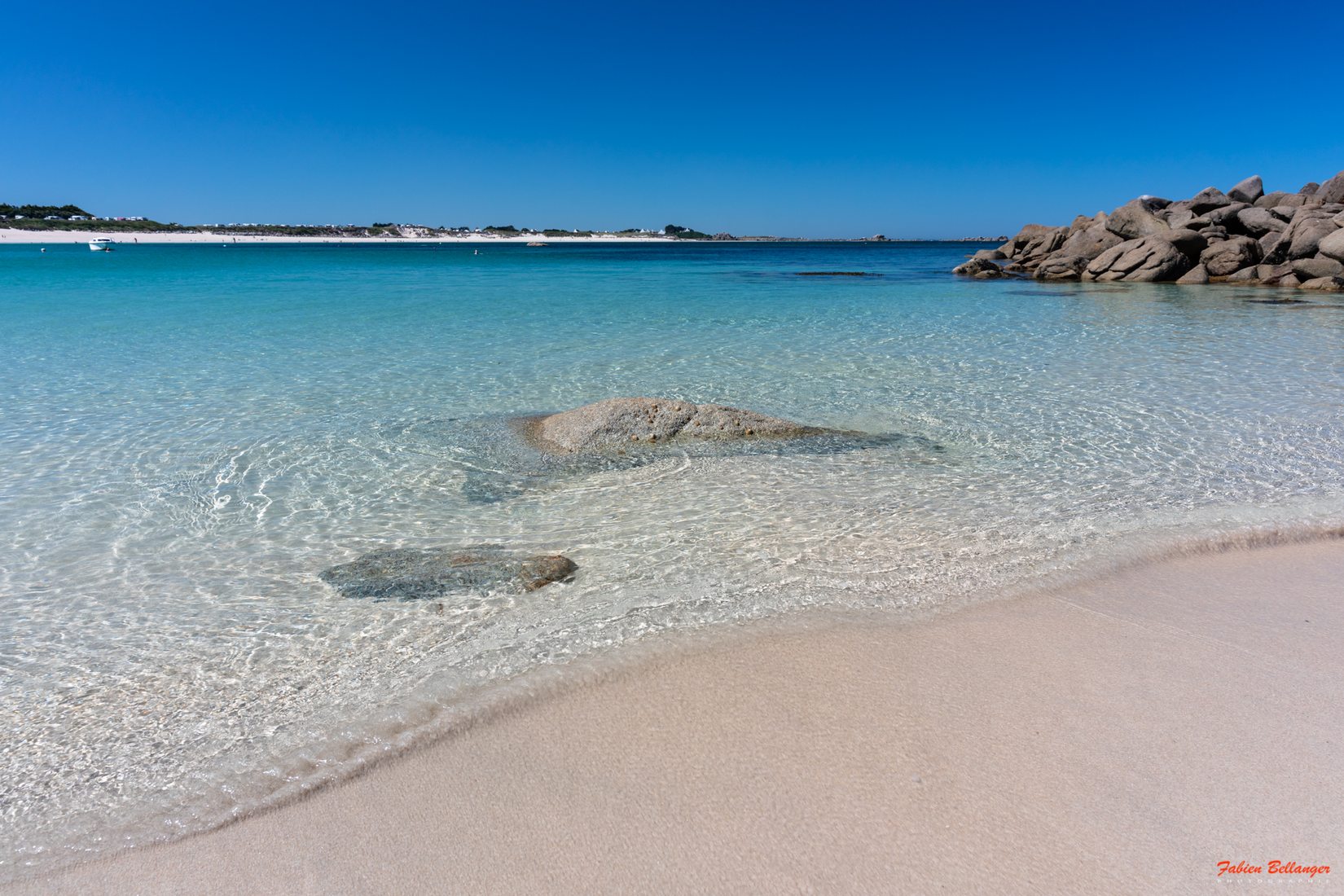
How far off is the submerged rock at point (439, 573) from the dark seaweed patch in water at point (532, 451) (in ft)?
3.74

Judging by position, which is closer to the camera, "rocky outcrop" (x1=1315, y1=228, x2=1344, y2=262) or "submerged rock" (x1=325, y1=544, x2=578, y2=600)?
"submerged rock" (x1=325, y1=544, x2=578, y2=600)

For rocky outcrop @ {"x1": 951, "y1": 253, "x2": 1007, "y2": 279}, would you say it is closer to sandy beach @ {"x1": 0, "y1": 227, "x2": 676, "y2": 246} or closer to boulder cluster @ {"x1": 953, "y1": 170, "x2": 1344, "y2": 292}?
boulder cluster @ {"x1": 953, "y1": 170, "x2": 1344, "y2": 292}

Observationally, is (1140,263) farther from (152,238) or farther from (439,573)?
(152,238)

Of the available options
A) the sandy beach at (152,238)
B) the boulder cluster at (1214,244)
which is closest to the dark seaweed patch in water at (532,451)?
the boulder cluster at (1214,244)

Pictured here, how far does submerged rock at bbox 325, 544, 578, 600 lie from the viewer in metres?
4.65

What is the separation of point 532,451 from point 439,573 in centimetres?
272

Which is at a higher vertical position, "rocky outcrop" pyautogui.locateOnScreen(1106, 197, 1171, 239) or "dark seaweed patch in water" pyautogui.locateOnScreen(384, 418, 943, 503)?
"rocky outcrop" pyautogui.locateOnScreen(1106, 197, 1171, 239)

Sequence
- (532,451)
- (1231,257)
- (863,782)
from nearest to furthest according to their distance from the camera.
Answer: (863,782), (532,451), (1231,257)

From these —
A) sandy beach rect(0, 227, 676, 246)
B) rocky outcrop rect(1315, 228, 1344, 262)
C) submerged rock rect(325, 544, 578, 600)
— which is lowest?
submerged rock rect(325, 544, 578, 600)

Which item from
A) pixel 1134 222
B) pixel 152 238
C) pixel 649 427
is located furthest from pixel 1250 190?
pixel 152 238

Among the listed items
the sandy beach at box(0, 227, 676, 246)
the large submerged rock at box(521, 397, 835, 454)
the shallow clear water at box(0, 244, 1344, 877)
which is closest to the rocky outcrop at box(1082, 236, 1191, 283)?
the shallow clear water at box(0, 244, 1344, 877)

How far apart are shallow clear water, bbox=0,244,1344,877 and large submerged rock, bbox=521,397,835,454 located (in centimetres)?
48

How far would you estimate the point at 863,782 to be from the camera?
9.52 ft

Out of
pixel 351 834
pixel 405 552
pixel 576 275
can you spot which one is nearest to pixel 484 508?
pixel 405 552
